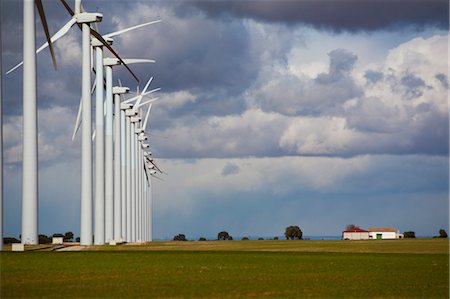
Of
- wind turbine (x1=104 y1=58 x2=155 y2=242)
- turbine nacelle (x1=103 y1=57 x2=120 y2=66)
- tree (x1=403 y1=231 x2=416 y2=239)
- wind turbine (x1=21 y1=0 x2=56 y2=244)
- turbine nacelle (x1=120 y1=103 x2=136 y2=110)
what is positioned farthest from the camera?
tree (x1=403 y1=231 x2=416 y2=239)

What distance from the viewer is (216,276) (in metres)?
48.7

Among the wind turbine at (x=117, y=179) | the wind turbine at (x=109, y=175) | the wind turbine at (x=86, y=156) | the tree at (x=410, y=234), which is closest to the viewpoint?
the wind turbine at (x=86, y=156)

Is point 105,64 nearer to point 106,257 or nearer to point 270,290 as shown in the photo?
point 106,257

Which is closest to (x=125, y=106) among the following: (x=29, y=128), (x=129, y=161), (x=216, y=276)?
(x=129, y=161)

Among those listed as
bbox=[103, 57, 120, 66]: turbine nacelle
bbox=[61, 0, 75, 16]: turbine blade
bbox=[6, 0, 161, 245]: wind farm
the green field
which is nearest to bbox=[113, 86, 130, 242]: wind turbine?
bbox=[6, 0, 161, 245]: wind farm

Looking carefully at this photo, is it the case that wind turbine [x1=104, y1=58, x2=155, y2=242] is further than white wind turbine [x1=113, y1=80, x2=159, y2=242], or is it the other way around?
white wind turbine [x1=113, y1=80, x2=159, y2=242]

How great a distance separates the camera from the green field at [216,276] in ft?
133

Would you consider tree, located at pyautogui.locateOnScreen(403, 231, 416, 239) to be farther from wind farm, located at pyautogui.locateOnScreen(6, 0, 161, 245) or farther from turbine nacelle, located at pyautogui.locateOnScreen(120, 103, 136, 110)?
wind farm, located at pyautogui.locateOnScreen(6, 0, 161, 245)

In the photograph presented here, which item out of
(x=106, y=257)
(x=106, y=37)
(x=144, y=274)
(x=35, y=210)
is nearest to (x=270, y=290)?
(x=144, y=274)

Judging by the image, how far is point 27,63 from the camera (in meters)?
72.1

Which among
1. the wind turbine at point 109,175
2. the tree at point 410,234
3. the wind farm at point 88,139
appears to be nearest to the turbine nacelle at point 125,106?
the wind farm at point 88,139

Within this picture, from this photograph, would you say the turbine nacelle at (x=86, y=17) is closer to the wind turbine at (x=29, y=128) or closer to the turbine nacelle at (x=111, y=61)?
the turbine nacelle at (x=111, y=61)

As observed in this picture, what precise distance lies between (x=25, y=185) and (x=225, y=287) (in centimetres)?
3272

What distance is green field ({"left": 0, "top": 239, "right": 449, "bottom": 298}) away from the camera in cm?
4066
